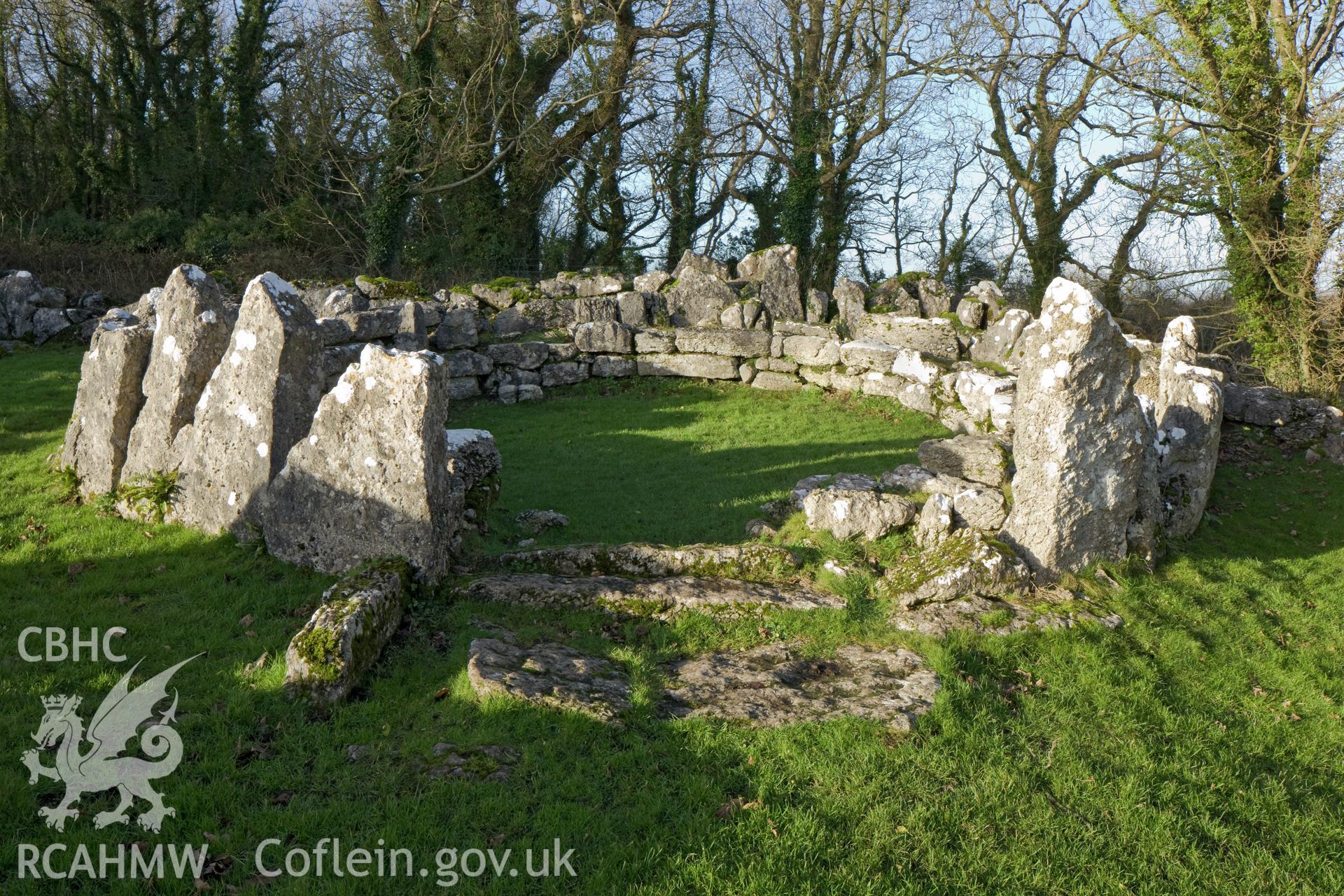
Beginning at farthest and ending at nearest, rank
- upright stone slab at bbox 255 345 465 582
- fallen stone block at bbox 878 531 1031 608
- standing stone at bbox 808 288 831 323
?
1. standing stone at bbox 808 288 831 323
2. fallen stone block at bbox 878 531 1031 608
3. upright stone slab at bbox 255 345 465 582

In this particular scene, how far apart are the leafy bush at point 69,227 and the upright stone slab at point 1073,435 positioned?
29.4 m

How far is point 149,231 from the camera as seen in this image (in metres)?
26.8

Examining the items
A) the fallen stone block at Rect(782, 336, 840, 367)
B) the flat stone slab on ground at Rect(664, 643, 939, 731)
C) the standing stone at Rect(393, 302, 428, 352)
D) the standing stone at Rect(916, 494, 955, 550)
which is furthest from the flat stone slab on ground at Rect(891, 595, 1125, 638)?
the standing stone at Rect(393, 302, 428, 352)

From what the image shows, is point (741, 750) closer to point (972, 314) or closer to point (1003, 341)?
point (1003, 341)

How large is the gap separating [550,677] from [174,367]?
695 centimetres

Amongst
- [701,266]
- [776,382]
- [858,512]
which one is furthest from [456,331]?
[858,512]

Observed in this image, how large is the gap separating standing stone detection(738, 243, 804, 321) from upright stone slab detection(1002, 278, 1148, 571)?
12978 mm

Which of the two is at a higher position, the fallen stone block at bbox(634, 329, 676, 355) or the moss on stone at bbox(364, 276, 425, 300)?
the moss on stone at bbox(364, 276, 425, 300)

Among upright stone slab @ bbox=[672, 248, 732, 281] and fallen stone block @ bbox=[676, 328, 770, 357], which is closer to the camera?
fallen stone block @ bbox=[676, 328, 770, 357]

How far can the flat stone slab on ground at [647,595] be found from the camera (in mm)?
8508

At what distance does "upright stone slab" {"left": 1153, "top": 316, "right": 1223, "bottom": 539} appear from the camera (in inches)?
436

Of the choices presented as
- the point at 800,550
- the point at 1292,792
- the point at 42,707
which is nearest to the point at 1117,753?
the point at 1292,792

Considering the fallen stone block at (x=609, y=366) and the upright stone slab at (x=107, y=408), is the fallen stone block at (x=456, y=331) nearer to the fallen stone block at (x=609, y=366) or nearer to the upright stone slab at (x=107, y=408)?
the fallen stone block at (x=609, y=366)

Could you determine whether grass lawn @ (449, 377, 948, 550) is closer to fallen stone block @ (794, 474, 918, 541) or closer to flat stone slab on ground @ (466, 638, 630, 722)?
fallen stone block @ (794, 474, 918, 541)
